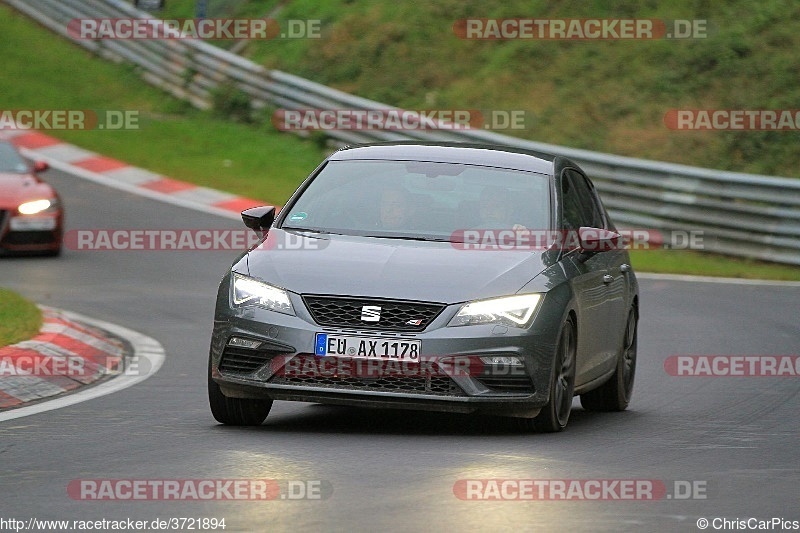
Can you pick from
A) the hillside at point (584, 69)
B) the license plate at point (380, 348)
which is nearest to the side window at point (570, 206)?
the license plate at point (380, 348)

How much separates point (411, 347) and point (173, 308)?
706 centimetres

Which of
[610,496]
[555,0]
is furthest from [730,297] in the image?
[555,0]

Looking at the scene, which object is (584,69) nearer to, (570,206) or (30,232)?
(30,232)

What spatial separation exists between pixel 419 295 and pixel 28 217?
1068cm

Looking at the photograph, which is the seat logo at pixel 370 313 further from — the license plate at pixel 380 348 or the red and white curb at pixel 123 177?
the red and white curb at pixel 123 177

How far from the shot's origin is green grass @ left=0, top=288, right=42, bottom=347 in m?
11.8

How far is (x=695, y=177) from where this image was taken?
20969mm

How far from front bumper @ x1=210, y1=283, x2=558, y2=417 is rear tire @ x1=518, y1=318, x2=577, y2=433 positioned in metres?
0.13

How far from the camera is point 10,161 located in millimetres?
19594

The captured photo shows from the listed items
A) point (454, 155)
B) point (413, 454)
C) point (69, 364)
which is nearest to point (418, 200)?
point (454, 155)

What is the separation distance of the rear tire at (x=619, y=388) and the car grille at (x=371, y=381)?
2260mm

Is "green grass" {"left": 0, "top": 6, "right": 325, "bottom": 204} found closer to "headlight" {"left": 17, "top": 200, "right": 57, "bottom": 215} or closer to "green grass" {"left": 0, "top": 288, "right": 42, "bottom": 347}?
"headlight" {"left": 17, "top": 200, "right": 57, "bottom": 215}

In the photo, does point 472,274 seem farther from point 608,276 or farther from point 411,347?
point 608,276

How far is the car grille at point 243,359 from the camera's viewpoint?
28.8 feet
